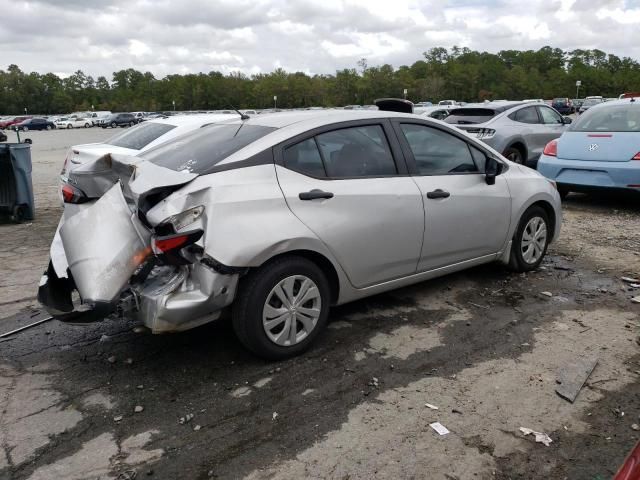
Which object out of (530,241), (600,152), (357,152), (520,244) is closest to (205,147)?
(357,152)

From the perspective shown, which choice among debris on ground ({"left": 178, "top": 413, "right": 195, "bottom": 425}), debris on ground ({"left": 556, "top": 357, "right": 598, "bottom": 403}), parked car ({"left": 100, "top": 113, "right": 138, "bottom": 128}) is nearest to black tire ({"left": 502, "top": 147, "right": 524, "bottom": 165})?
debris on ground ({"left": 556, "top": 357, "right": 598, "bottom": 403})

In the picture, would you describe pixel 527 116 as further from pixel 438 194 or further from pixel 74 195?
pixel 74 195

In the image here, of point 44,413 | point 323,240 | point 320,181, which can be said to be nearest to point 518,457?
point 323,240

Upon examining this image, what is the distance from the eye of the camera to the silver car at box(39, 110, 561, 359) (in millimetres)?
3369

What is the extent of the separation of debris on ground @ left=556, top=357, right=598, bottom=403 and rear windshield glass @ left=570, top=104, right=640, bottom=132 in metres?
5.64

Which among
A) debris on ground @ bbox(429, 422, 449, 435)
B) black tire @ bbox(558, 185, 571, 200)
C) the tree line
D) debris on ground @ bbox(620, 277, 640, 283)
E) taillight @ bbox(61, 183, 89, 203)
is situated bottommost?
debris on ground @ bbox(429, 422, 449, 435)

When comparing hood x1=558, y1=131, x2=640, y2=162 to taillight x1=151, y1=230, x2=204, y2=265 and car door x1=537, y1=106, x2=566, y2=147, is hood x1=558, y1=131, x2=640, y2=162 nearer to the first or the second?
car door x1=537, y1=106, x2=566, y2=147

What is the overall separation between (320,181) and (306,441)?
1740 mm

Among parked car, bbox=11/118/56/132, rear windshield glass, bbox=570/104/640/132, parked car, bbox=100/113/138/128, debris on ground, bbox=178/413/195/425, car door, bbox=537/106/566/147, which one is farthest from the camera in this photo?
→ parked car, bbox=100/113/138/128

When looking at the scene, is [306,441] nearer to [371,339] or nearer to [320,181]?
[371,339]

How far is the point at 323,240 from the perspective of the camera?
3773mm

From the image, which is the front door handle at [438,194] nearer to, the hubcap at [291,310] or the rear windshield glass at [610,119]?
the hubcap at [291,310]

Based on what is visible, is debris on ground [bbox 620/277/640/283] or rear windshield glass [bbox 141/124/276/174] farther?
debris on ground [bbox 620/277/640/283]

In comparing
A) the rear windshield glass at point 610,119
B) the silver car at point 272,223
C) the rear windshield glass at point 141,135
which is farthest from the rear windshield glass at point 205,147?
the rear windshield glass at point 610,119
